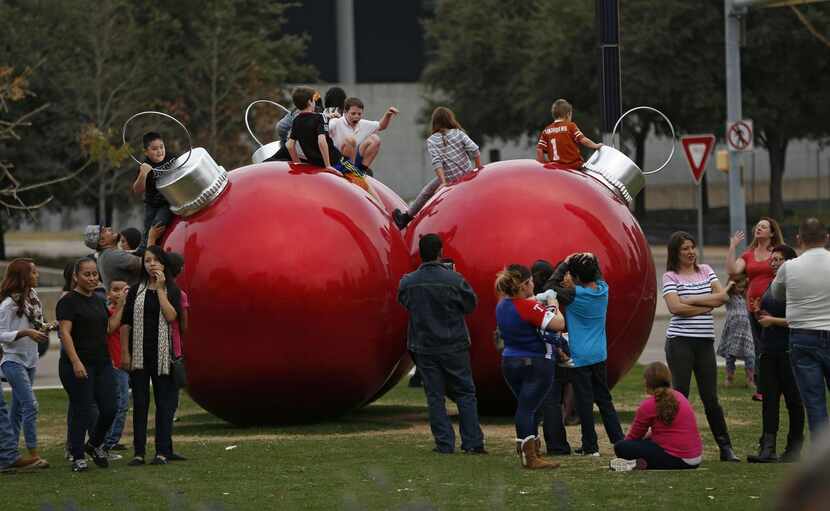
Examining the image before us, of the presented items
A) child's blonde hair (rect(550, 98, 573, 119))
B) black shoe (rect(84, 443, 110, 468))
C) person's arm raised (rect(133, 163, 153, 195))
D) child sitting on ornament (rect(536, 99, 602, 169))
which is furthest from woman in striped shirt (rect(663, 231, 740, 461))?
person's arm raised (rect(133, 163, 153, 195))

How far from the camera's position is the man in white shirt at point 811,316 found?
10.3 meters

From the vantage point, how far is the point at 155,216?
43.7 ft

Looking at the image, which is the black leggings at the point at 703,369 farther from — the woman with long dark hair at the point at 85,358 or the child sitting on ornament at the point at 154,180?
the child sitting on ornament at the point at 154,180

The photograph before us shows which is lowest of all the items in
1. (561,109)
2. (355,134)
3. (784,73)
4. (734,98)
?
(355,134)

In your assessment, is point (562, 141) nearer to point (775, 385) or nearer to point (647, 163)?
point (775, 385)

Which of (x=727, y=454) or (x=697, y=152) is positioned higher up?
(x=697, y=152)

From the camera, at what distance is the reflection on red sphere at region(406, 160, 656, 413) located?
1300cm

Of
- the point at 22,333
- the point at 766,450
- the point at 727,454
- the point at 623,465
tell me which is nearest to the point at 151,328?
the point at 22,333

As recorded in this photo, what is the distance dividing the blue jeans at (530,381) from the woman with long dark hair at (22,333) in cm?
331

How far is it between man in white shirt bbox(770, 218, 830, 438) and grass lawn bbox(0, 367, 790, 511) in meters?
0.55

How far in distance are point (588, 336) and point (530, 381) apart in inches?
22.6

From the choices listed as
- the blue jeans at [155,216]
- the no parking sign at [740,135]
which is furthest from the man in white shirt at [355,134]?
the no parking sign at [740,135]

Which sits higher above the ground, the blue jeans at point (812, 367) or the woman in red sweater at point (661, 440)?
the blue jeans at point (812, 367)

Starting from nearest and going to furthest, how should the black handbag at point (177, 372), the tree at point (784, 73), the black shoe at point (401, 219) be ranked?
the black handbag at point (177, 372) < the black shoe at point (401, 219) < the tree at point (784, 73)
